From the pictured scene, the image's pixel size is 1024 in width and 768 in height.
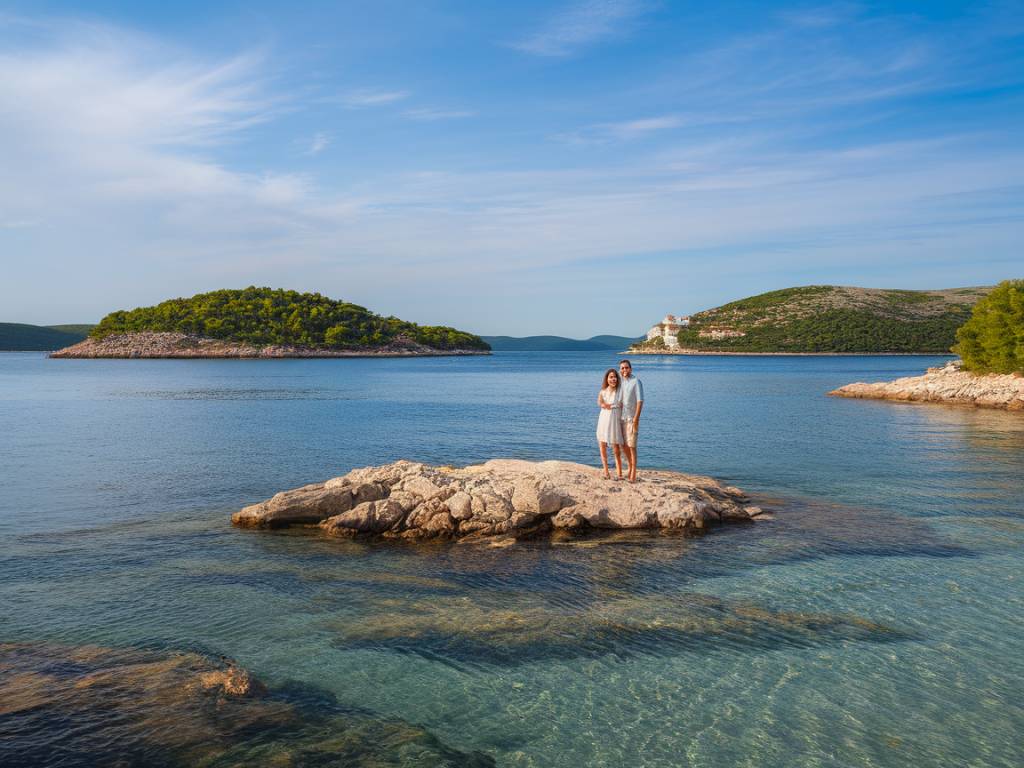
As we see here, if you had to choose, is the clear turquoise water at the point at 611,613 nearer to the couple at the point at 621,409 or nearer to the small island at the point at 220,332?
the couple at the point at 621,409

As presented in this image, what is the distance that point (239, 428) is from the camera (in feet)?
123

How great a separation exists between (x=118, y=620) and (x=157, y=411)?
134ft

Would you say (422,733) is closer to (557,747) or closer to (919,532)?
(557,747)

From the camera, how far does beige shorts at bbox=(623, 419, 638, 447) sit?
16.0 metres

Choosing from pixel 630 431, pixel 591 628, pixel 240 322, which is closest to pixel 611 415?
pixel 630 431

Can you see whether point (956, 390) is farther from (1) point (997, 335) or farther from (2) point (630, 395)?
(2) point (630, 395)

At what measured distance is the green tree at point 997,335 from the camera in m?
54.0

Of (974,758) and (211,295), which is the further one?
(211,295)

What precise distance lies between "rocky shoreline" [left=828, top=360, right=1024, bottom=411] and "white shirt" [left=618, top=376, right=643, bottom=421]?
45.7 metres

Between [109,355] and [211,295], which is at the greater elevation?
[211,295]

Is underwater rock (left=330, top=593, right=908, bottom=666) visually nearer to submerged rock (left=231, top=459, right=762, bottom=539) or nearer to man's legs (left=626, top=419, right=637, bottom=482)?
submerged rock (left=231, top=459, right=762, bottom=539)

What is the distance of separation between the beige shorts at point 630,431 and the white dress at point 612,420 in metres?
0.10

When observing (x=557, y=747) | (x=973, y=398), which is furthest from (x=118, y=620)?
(x=973, y=398)

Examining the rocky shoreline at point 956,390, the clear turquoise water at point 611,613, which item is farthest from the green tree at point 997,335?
the clear turquoise water at point 611,613
